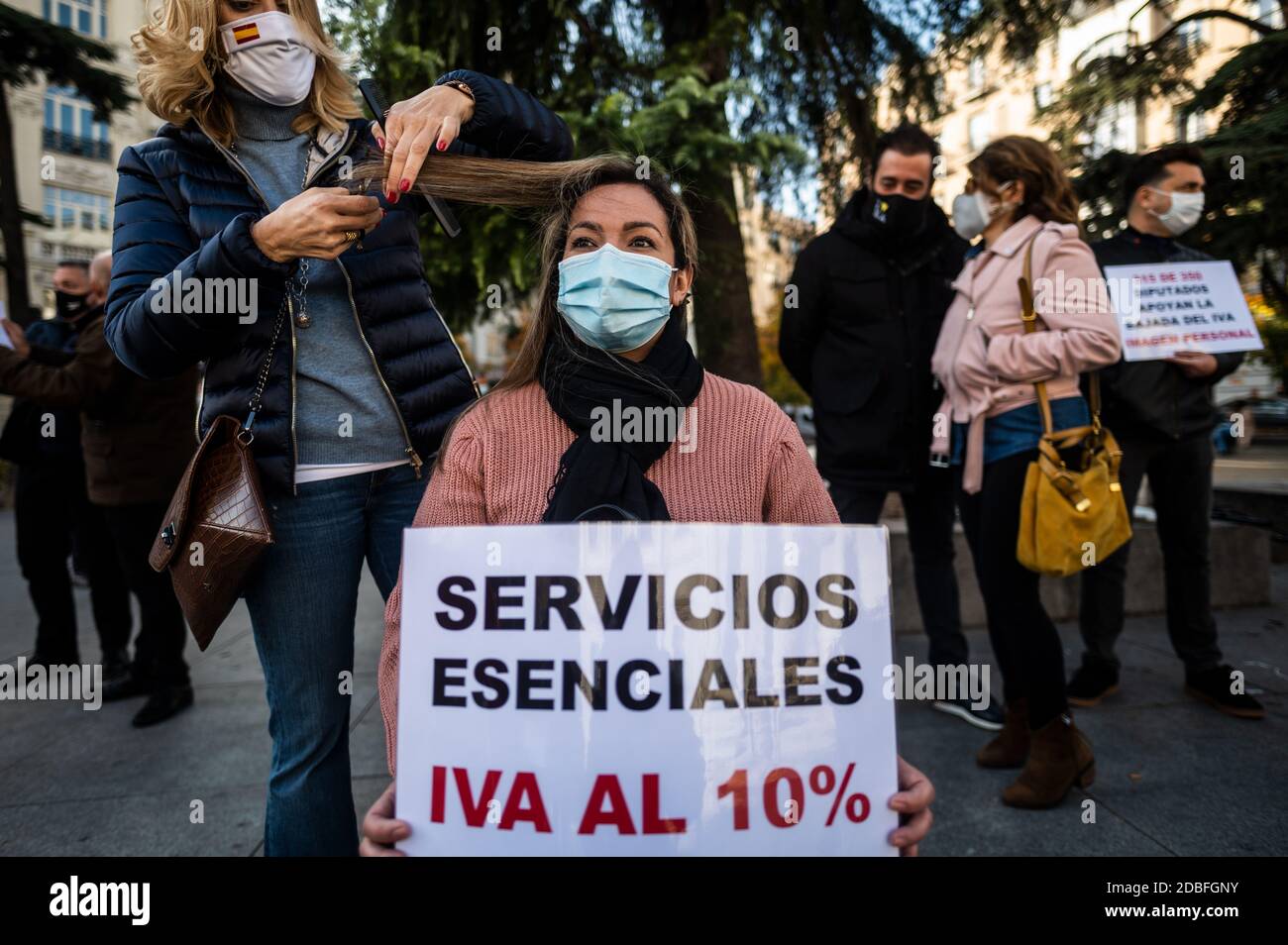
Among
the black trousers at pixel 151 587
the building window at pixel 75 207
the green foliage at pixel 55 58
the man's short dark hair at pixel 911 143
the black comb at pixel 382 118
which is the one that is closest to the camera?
the black comb at pixel 382 118

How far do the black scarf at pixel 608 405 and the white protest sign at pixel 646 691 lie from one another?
211mm

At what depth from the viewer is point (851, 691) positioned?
130 cm

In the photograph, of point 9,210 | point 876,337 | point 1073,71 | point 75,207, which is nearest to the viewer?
point 876,337

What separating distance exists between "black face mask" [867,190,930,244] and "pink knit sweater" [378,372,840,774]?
201cm

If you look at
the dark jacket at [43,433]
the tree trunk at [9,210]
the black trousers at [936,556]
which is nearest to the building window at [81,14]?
the tree trunk at [9,210]

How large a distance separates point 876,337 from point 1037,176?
82 centimetres

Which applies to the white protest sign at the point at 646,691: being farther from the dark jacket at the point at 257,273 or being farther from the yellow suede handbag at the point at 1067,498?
the yellow suede handbag at the point at 1067,498

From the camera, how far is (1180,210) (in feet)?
11.6

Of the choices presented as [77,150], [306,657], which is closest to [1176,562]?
[306,657]

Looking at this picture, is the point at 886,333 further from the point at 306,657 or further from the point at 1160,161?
the point at 306,657

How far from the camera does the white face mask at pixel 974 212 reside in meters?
3.02

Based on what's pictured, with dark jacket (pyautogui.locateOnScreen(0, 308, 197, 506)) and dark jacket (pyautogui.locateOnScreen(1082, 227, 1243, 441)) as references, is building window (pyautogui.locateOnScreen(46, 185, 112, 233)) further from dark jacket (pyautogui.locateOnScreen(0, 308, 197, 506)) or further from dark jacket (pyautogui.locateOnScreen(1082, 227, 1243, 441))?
dark jacket (pyautogui.locateOnScreen(1082, 227, 1243, 441))

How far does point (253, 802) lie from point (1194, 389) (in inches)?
159

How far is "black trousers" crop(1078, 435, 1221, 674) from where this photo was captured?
3.58 meters
